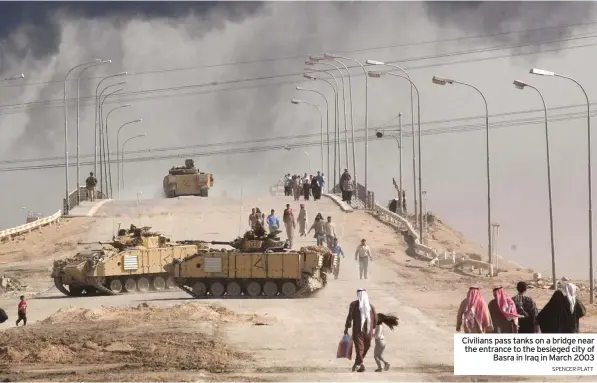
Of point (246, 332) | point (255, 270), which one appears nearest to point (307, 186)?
point (255, 270)

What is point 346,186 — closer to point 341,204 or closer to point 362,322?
point 341,204

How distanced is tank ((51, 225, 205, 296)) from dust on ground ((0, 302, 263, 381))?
9.49 meters

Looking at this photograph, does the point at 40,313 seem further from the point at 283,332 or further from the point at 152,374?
the point at 152,374

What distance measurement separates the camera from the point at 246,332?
30.7m

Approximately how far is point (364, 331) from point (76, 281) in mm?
22670

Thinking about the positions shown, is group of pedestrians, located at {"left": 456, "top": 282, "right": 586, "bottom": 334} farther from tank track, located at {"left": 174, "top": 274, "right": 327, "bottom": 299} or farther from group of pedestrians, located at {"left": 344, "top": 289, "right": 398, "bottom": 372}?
tank track, located at {"left": 174, "top": 274, "right": 327, "bottom": 299}

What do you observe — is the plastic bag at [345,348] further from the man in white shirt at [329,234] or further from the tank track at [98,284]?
the man in white shirt at [329,234]

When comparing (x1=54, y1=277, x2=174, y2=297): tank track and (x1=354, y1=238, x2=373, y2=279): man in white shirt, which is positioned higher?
(x1=354, y1=238, x2=373, y2=279): man in white shirt

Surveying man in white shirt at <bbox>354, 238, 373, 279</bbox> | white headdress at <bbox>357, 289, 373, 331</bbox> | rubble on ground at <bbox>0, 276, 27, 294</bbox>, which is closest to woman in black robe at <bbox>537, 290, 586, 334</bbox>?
white headdress at <bbox>357, 289, 373, 331</bbox>

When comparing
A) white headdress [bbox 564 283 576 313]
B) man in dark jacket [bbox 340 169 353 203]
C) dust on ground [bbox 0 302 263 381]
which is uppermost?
man in dark jacket [bbox 340 169 353 203]

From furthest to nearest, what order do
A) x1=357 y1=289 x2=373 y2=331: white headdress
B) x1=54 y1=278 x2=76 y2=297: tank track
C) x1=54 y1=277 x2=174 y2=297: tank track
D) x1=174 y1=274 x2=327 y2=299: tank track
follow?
x1=54 y1=278 x2=76 y2=297: tank track, x1=54 y1=277 x2=174 y2=297: tank track, x1=174 y1=274 x2=327 y2=299: tank track, x1=357 y1=289 x2=373 y2=331: white headdress

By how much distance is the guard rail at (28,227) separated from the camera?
61.6m

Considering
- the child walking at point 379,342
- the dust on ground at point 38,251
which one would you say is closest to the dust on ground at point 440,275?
the child walking at point 379,342

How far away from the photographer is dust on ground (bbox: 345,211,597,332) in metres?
38.5
